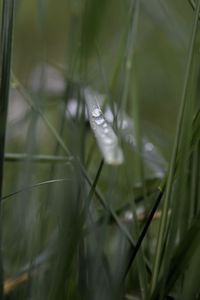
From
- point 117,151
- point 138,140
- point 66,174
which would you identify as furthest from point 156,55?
point 117,151

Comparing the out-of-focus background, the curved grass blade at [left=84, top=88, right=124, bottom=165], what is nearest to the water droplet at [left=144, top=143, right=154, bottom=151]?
the out-of-focus background

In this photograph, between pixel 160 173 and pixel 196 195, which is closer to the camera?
pixel 196 195

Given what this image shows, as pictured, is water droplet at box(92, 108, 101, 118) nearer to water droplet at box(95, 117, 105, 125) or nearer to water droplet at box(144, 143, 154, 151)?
water droplet at box(95, 117, 105, 125)

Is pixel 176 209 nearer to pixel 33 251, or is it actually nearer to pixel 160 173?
pixel 33 251

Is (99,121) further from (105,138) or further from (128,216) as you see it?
(128,216)

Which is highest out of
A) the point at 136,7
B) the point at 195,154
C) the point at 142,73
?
the point at 142,73

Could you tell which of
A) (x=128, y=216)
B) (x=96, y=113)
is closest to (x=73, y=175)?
(x=96, y=113)

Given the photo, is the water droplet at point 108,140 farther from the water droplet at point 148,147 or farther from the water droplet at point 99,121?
the water droplet at point 148,147

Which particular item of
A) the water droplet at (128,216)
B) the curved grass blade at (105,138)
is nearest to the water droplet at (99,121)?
the curved grass blade at (105,138)
